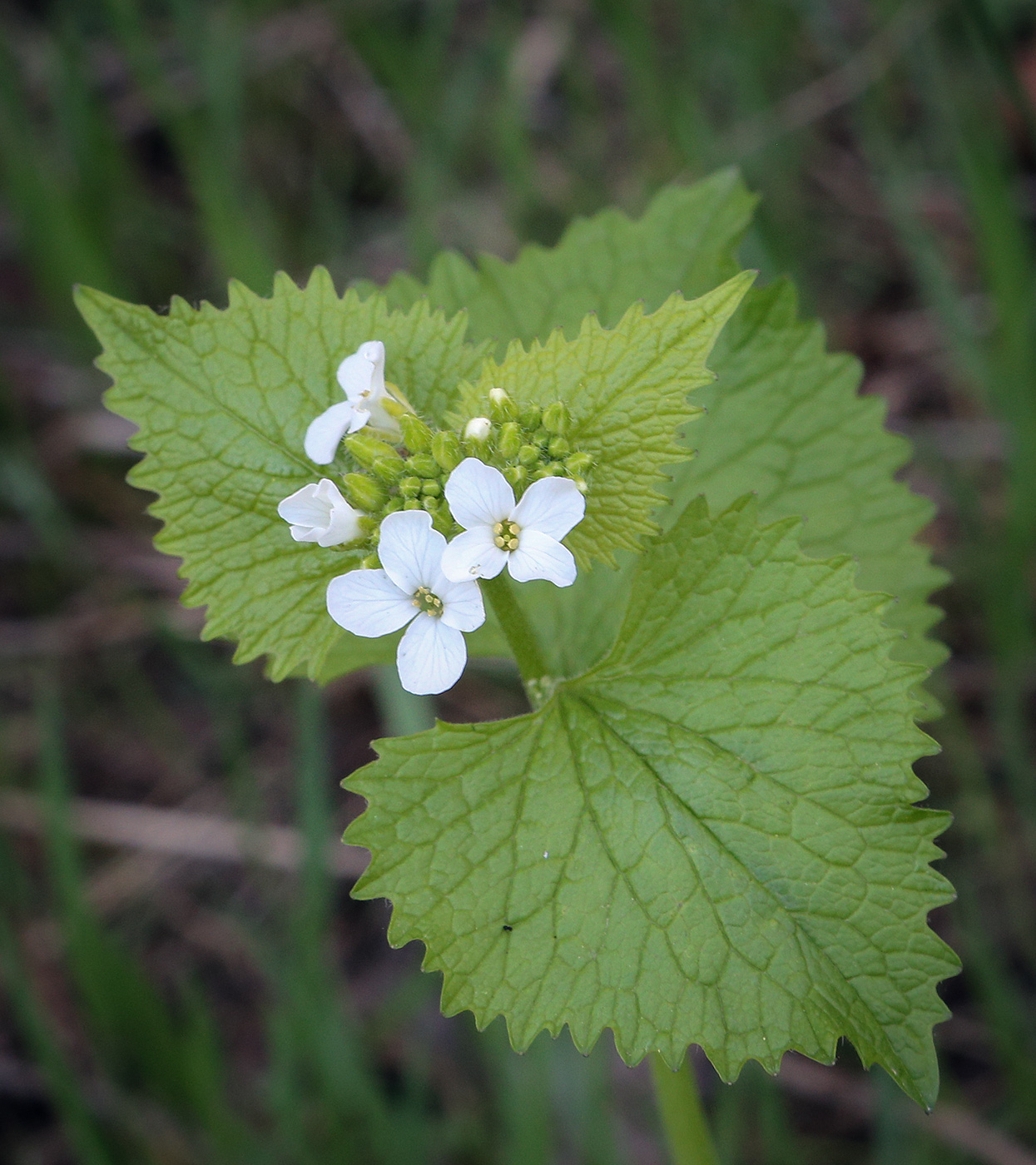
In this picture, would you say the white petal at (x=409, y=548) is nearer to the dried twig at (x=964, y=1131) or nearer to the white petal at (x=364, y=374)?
the white petal at (x=364, y=374)

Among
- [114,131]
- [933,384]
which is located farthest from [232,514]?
[114,131]

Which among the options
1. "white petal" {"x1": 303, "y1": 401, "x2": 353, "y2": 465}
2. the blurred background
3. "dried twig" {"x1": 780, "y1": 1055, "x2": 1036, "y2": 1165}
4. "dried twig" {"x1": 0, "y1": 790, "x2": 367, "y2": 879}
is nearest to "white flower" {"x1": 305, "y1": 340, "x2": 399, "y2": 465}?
"white petal" {"x1": 303, "y1": 401, "x2": 353, "y2": 465}

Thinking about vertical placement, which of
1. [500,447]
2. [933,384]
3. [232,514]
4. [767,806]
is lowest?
[767,806]

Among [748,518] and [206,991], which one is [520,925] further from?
[206,991]

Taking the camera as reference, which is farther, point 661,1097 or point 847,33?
point 847,33

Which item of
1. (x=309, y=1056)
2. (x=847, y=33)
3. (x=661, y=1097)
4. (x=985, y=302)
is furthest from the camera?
(x=847, y=33)
